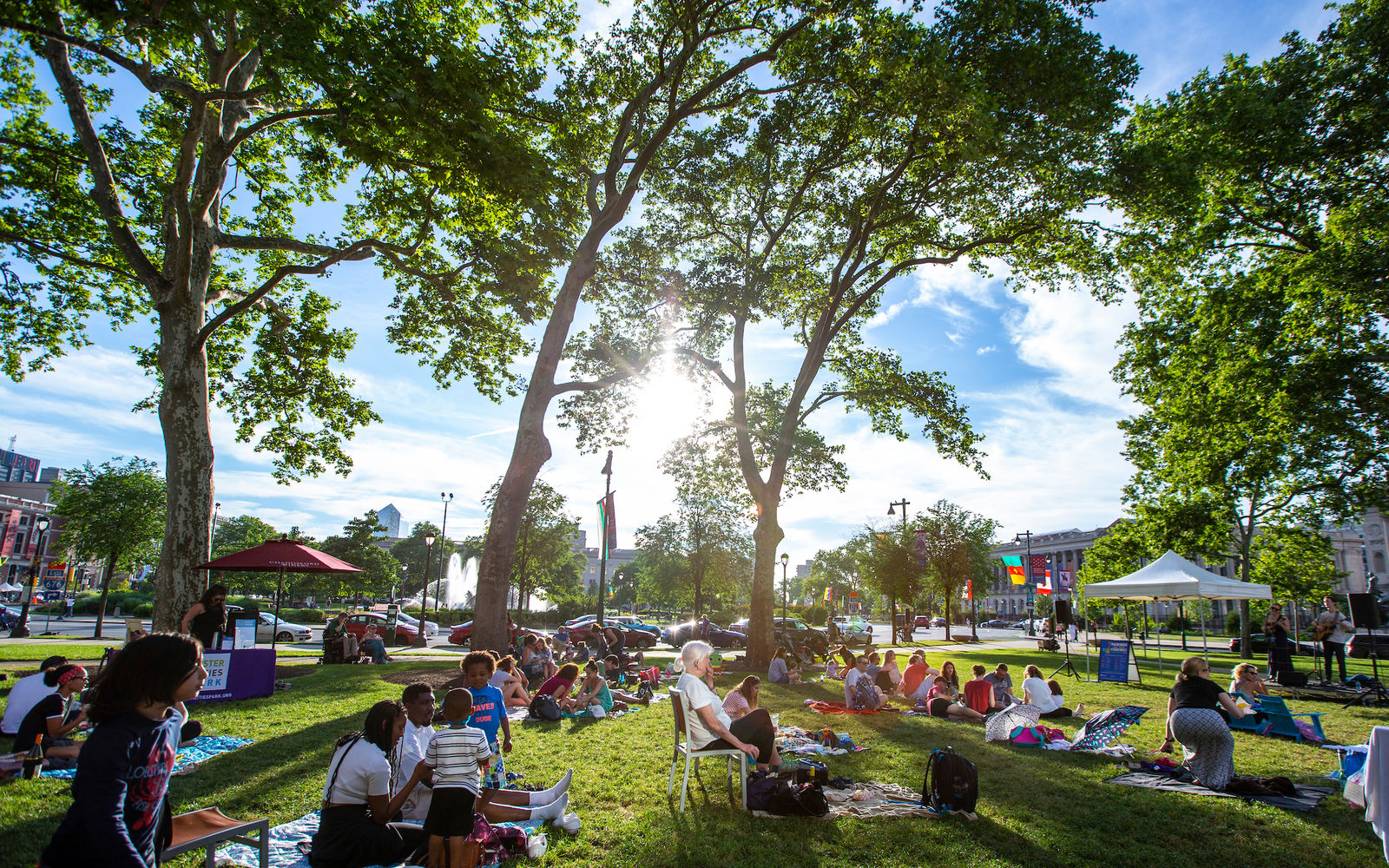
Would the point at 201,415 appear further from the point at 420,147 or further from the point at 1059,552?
the point at 1059,552

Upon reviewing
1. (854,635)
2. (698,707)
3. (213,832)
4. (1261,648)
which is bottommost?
(854,635)

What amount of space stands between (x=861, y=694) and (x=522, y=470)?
749 centimetres

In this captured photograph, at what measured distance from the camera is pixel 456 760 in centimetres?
418

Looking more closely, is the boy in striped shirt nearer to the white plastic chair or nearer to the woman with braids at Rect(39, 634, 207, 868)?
the woman with braids at Rect(39, 634, 207, 868)

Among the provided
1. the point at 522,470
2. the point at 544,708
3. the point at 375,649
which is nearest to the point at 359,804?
the point at 544,708

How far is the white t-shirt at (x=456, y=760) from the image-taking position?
417 centimetres

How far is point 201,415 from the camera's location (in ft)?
40.4

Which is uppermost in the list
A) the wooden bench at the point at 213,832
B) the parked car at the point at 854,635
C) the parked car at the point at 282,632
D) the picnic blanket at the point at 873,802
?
the wooden bench at the point at 213,832

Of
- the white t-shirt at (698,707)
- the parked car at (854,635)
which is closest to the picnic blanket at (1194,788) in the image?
the white t-shirt at (698,707)

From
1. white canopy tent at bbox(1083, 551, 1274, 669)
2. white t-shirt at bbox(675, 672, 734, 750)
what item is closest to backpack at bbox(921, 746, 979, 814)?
white t-shirt at bbox(675, 672, 734, 750)

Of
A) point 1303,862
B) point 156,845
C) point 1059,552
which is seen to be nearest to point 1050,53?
point 1303,862

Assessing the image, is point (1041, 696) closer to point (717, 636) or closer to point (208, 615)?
point (208, 615)

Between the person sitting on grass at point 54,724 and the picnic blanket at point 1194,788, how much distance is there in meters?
10.3

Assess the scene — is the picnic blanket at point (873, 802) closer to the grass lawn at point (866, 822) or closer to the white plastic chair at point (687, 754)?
the grass lawn at point (866, 822)
